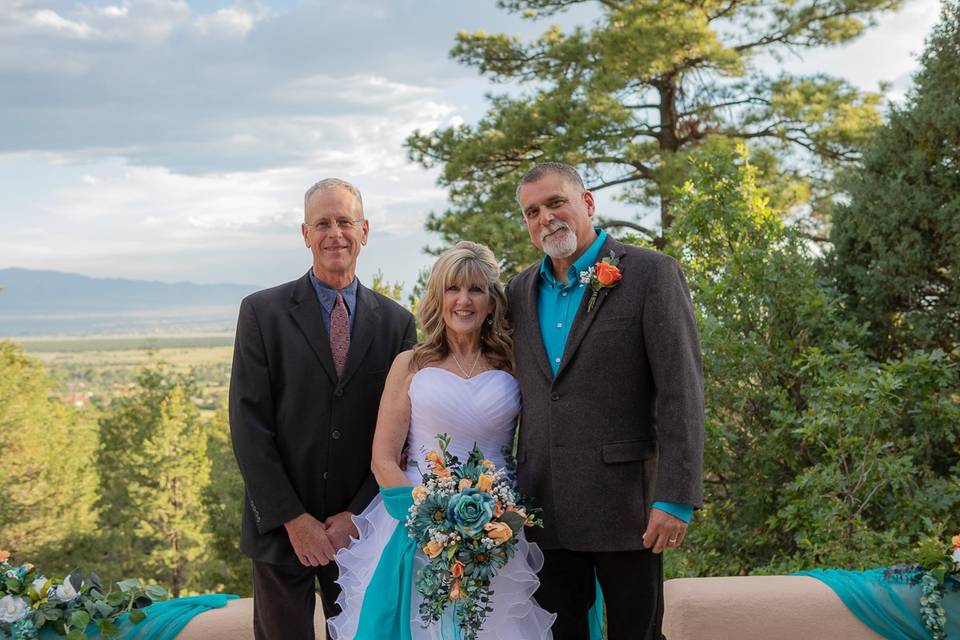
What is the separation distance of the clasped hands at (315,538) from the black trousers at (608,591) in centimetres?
80

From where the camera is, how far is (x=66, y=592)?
3.77 m

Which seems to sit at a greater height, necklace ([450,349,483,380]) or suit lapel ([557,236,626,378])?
suit lapel ([557,236,626,378])

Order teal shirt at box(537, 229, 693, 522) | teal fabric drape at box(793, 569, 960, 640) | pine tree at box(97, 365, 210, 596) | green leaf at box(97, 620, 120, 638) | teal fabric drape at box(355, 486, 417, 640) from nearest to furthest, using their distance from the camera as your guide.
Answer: teal fabric drape at box(355, 486, 417, 640)
teal shirt at box(537, 229, 693, 522)
green leaf at box(97, 620, 120, 638)
teal fabric drape at box(793, 569, 960, 640)
pine tree at box(97, 365, 210, 596)

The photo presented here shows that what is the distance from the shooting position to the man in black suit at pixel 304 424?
3.46m

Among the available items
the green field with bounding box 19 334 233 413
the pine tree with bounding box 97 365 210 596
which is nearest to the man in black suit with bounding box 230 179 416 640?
the pine tree with bounding box 97 365 210 596

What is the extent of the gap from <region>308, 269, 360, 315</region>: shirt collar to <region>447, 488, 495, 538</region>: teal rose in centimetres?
108

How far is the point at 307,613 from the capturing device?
3611 millimetres

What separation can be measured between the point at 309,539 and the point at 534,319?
1224mm

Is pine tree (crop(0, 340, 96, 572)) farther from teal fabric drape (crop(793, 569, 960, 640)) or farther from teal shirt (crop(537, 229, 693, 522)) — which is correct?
teal fabric drape (crop(793, 569, 960, 640))

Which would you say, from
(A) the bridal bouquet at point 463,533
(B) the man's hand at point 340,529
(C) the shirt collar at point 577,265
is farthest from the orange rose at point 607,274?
(B) the man's hand at point 340,529

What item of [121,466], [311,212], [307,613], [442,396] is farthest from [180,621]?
[121,466]

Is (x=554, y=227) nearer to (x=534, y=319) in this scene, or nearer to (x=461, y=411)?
(x=534, y=319)

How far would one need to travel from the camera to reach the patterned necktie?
3.61 meters

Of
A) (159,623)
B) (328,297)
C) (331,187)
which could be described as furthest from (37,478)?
(331,187)
